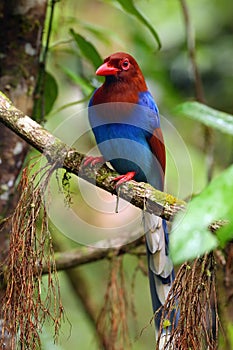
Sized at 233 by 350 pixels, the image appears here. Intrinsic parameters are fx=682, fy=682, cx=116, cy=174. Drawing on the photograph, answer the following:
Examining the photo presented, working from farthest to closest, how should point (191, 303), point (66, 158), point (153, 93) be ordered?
point (153, 93) → point (66, 158) → point (191, 303)

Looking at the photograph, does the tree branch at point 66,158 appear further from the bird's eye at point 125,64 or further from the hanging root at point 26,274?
the bird's eye at point 125,64

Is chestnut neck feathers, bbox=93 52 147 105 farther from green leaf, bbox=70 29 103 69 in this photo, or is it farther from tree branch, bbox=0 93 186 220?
tree branch, bbox=0 93 186 220

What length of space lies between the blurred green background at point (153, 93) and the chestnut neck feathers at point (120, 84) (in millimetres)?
705

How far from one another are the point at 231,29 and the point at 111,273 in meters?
3.37

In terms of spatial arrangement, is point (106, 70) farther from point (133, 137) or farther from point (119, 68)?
point (133, 137)

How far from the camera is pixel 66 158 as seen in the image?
2133 millimetres

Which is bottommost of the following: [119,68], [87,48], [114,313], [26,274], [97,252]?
[114,313]

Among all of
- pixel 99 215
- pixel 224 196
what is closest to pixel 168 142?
pixel 99 215

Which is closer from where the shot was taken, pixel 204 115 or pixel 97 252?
pixel 204 115

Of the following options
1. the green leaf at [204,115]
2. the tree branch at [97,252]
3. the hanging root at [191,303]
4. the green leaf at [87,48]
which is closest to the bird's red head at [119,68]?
the green leaf at [87,48]

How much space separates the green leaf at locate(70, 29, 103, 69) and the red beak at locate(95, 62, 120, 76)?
1.04 feet

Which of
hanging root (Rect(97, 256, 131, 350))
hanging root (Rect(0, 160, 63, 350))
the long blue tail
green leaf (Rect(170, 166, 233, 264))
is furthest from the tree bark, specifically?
green leaf (Rect(170, 166, 233, 264))

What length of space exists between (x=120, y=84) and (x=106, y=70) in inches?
3.6

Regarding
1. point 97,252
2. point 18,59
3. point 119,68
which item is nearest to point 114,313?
point 97,252
